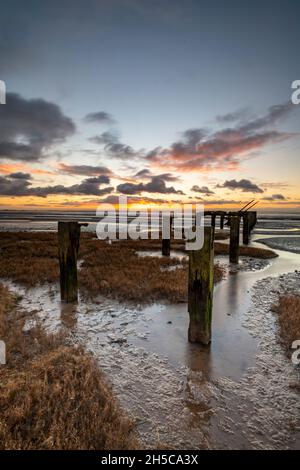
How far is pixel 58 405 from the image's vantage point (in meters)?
3.60

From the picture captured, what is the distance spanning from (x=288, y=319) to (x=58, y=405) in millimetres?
5693

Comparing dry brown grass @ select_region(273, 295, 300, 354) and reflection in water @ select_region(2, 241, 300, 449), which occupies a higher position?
dry brown grass @ select_region(273, 295, 300, 354)

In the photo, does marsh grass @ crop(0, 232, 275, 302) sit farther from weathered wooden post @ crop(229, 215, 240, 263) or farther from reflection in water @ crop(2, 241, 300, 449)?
weathered wooden post @ crop(229, 215, 240, 263)

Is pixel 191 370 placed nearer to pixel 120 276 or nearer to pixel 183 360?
pixel 183 360

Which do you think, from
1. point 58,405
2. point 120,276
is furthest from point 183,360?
point 120,276

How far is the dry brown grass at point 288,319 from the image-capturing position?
242 inches

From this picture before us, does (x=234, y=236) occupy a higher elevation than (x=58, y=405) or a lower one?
higher

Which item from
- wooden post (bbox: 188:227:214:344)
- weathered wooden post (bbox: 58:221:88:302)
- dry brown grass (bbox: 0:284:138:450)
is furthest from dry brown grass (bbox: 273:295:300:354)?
weathered wooden post (bbox: 58:221:88:302)

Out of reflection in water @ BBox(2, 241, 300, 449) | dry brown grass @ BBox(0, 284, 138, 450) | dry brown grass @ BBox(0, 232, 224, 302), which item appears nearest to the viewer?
dry brown grass @ BBox(0, 284, 138, 450)

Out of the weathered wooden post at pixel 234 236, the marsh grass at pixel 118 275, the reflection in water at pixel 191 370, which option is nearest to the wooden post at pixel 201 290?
the reflection in water at pixel 191 370

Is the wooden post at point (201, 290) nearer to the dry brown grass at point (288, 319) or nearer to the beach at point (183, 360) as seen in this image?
the beach at point (183, 360)

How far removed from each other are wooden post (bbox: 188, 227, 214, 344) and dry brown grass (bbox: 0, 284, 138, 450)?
2.24m

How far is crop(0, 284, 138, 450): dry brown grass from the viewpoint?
10.2ft
